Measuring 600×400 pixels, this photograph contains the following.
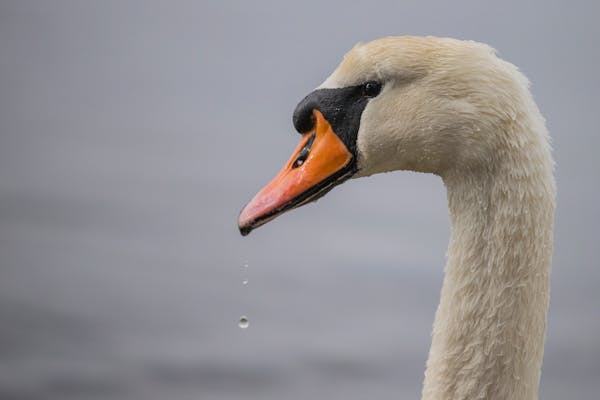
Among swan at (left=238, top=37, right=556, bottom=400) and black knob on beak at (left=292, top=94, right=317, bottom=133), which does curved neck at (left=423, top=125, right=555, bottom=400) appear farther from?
black knob on beak at (left=292, top=94, right=317, bottom=133)

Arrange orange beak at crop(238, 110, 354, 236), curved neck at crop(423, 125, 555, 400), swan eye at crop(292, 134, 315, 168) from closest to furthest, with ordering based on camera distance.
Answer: curved neck at crop(423, 125, 555, 400) < orange beak at crop(238, 110, 354, 236) < swan eye at crop(292, 134, 315, 168)

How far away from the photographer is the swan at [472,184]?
247cm

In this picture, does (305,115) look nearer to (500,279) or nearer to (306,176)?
(306,176)

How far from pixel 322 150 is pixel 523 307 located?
0.73 m

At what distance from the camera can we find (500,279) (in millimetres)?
2512

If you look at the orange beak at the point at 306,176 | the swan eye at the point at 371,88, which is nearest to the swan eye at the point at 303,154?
the orange beak at the point at 306,176

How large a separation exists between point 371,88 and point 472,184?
0.41m

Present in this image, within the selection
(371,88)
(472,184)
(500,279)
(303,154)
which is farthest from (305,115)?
(500,279)

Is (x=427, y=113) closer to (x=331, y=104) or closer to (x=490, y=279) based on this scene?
(x=331, y=104)

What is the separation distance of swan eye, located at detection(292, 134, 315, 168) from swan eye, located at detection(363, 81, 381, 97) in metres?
0.21

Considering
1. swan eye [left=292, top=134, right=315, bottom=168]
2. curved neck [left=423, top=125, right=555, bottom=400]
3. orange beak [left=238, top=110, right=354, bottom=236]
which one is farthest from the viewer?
swan eye [left=292, top=134, right=315, bottom=168]

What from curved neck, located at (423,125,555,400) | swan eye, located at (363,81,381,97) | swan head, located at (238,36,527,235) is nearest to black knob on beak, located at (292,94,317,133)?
swan head, located at (238,36,527,235)

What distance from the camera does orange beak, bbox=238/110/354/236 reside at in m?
2.65

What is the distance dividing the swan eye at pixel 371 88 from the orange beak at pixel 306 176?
15cm
